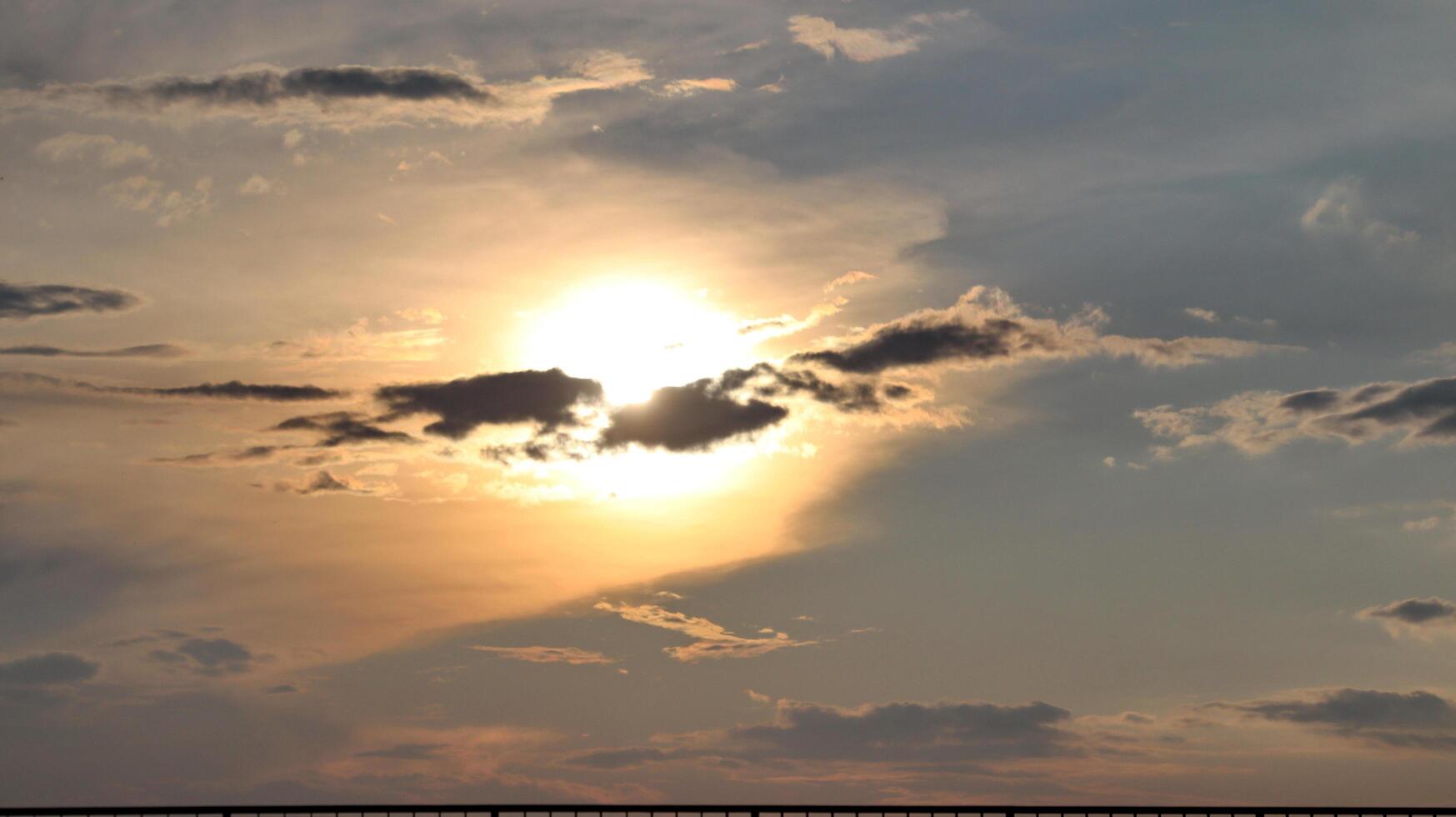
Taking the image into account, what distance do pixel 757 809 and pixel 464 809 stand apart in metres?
7.53

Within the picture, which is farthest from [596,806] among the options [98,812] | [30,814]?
[30,814]

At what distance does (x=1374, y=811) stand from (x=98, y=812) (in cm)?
3298

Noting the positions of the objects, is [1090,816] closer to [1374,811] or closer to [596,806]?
[1374,811]

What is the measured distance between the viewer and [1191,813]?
21.3m

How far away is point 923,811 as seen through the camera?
21594 millimetres

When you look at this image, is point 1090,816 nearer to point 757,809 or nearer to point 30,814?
point 757,809

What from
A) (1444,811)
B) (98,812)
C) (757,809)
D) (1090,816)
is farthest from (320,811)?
(1444,811)

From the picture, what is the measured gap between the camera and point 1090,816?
2148 centimetres

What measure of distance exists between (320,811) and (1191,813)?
22.1 metres

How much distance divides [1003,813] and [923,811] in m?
2.25

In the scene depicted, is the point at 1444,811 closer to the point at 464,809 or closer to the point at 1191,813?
the point at 1191,813

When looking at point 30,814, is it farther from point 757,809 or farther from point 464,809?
point 757,809

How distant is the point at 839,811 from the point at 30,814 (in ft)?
68.7

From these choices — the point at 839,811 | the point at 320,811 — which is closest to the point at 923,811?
the point at 839,811
